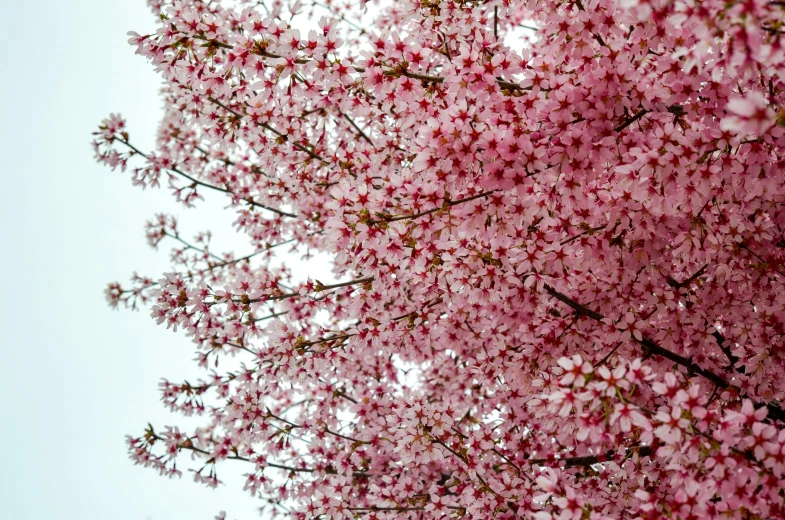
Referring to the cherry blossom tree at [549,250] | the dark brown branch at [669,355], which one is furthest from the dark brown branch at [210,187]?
the dark brown branch at [669,355]

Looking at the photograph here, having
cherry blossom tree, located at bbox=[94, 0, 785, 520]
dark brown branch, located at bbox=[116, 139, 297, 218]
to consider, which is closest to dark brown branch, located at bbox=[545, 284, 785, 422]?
cherry blossom tree, located at bbox=[94, 0, 785, 520]

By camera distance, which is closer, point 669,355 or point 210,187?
point 669,355

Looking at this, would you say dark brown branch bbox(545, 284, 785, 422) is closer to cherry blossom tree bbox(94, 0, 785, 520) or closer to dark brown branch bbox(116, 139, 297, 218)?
cherry blossom tree bbox(94, 0, 785, 520)

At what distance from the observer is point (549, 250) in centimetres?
359

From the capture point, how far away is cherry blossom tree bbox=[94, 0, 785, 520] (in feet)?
8.76

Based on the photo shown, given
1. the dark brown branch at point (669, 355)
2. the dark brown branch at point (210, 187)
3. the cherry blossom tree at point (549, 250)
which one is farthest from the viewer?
the dark brown branch at point (210, 187)

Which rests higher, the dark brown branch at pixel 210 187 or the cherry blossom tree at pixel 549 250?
the dark brown branch at pixel 210 187

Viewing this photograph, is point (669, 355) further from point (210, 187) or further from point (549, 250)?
point (210, 187)

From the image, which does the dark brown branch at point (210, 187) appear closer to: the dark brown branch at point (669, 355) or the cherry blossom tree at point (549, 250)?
the cherry blossom tree at point (549, 250)

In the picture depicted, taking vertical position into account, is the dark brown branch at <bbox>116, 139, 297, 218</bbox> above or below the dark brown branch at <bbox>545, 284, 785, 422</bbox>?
above

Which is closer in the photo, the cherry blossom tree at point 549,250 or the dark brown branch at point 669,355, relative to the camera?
the cherry blossom tree at point 549,250

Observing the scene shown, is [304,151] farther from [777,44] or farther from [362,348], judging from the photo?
[777,44]

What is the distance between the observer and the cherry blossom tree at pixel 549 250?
8.76 ft

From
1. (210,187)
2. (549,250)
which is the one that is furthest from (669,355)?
(210,187)
